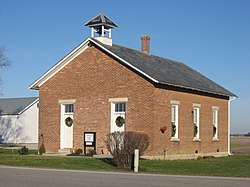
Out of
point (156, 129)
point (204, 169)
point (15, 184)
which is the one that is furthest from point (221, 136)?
point (15, 184)

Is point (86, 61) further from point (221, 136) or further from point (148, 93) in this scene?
point (221, 136)

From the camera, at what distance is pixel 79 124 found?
A: 3303 cm

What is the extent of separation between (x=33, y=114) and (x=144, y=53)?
110 ft

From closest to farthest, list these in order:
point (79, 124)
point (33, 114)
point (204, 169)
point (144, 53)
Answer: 1. point (204, 169)
2. point (79, 124)
3. point (144, 53)
4. point (33, 114)

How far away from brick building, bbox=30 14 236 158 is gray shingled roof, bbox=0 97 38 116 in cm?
3274

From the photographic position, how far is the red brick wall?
1201 inches

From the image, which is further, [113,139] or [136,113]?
[136,113]

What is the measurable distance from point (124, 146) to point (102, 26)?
12.0 metres

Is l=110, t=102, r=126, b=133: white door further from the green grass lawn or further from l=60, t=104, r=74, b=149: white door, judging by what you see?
the green grass lawn

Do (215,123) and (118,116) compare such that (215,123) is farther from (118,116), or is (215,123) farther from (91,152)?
(91,152)

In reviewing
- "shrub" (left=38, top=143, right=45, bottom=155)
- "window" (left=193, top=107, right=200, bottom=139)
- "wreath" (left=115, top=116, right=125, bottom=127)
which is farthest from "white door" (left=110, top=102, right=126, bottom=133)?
"window" (left=193, top=107, right=200, bottom=139)

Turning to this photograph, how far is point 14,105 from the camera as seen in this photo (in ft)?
228

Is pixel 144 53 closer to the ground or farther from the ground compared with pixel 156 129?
farther from the ground

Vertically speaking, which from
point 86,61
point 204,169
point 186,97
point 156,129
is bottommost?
point 204,169
